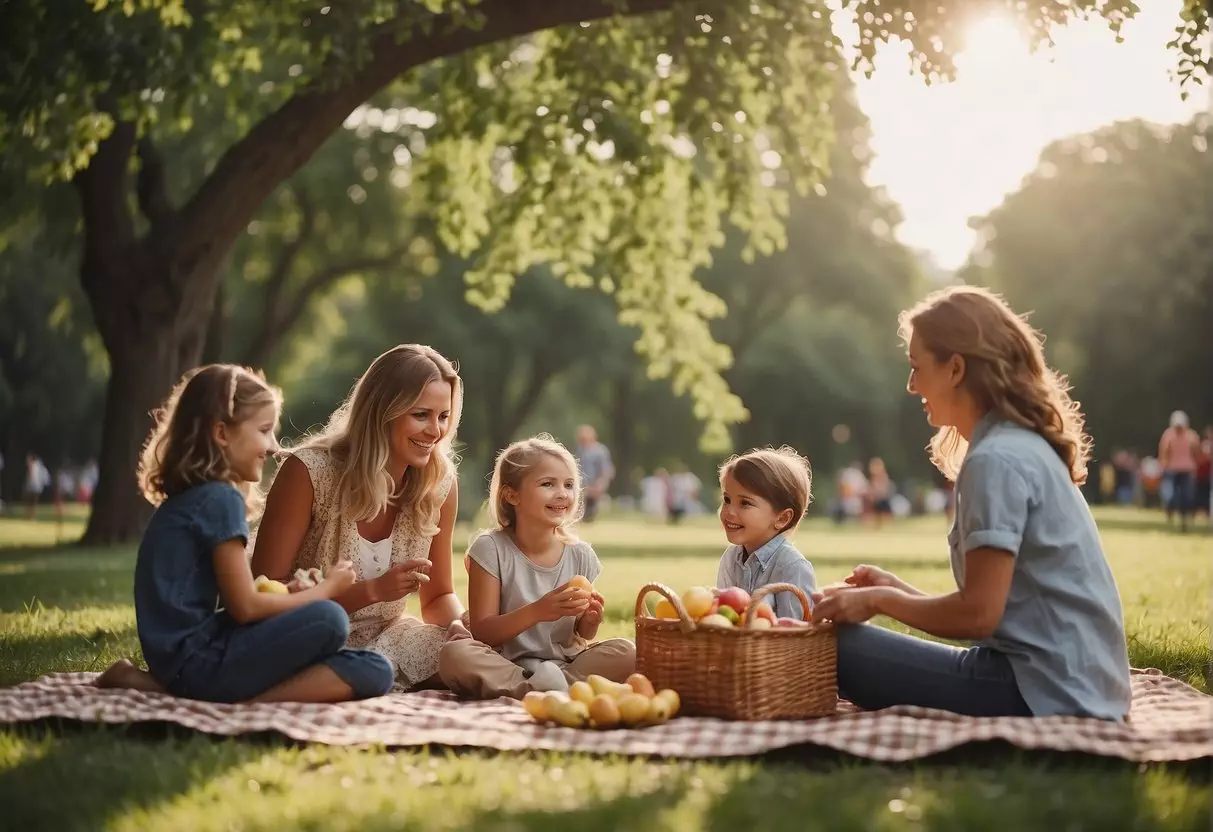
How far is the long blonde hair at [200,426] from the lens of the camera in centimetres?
543

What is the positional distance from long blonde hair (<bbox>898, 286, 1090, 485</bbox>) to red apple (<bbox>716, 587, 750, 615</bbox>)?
124cm

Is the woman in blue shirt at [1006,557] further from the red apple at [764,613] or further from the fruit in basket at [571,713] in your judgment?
the fruit in basket at [571,713]

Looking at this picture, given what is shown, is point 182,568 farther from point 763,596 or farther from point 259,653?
point 763,596

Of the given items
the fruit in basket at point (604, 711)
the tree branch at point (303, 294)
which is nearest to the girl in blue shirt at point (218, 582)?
the fruit in basket at point (604, 711)

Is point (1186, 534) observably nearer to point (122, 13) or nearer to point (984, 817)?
point (122, 13)

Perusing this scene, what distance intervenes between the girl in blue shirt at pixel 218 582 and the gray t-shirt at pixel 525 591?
39.1 inches

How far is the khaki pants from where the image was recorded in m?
6.07

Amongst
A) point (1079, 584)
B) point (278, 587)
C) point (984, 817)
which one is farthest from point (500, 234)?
point (984, 817)

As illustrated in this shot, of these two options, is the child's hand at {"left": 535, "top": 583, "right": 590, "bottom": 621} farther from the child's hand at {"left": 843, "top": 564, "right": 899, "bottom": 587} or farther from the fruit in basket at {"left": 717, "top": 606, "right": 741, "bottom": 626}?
the child's hand at {"left": 843, "top": 564, "right": 899, "bottom": 587}

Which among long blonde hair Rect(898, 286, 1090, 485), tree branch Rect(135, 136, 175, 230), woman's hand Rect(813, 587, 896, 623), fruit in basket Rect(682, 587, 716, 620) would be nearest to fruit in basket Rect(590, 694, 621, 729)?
fruit in basket Rect(682, 587, 716, 620)

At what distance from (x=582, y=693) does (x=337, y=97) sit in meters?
9.40

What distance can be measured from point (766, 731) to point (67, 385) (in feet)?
150

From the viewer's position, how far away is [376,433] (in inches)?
251

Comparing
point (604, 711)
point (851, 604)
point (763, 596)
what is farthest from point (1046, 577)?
point (604, 711)
